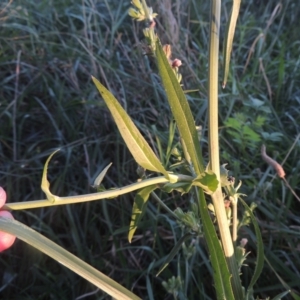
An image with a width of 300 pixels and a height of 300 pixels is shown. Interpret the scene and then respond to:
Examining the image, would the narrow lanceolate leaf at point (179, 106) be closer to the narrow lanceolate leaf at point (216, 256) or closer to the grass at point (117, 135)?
the narrow lanceolate leaf at point (216, 256)

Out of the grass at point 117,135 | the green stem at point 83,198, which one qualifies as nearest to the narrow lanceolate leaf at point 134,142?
the green stem at point 83,198

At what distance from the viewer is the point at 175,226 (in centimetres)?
107

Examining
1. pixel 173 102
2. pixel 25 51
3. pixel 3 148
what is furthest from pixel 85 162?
pixel 173 102

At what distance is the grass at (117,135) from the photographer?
1.09m

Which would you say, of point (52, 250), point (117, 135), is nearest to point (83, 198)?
point (52, 250)

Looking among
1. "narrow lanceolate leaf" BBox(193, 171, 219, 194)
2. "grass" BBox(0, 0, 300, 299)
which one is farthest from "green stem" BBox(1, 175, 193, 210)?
"grass" BBox(0, 0, 300, 299)

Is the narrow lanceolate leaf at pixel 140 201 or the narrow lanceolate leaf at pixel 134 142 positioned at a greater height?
the narrow lanceolate leaf at pixel 134 142

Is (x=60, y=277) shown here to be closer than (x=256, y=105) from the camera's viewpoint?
Yes

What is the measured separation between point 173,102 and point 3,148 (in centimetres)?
107

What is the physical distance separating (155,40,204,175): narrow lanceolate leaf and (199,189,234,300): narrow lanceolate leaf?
0.14 feet

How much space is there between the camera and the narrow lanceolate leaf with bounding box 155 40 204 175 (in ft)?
1.42

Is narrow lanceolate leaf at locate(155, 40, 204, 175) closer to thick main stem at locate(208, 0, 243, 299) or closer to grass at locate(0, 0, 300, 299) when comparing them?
thick main stem at locate(208, 0, 243, 299)

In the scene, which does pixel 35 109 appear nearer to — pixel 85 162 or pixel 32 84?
pixel 32 84

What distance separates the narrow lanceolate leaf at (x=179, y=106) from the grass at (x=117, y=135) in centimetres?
53
